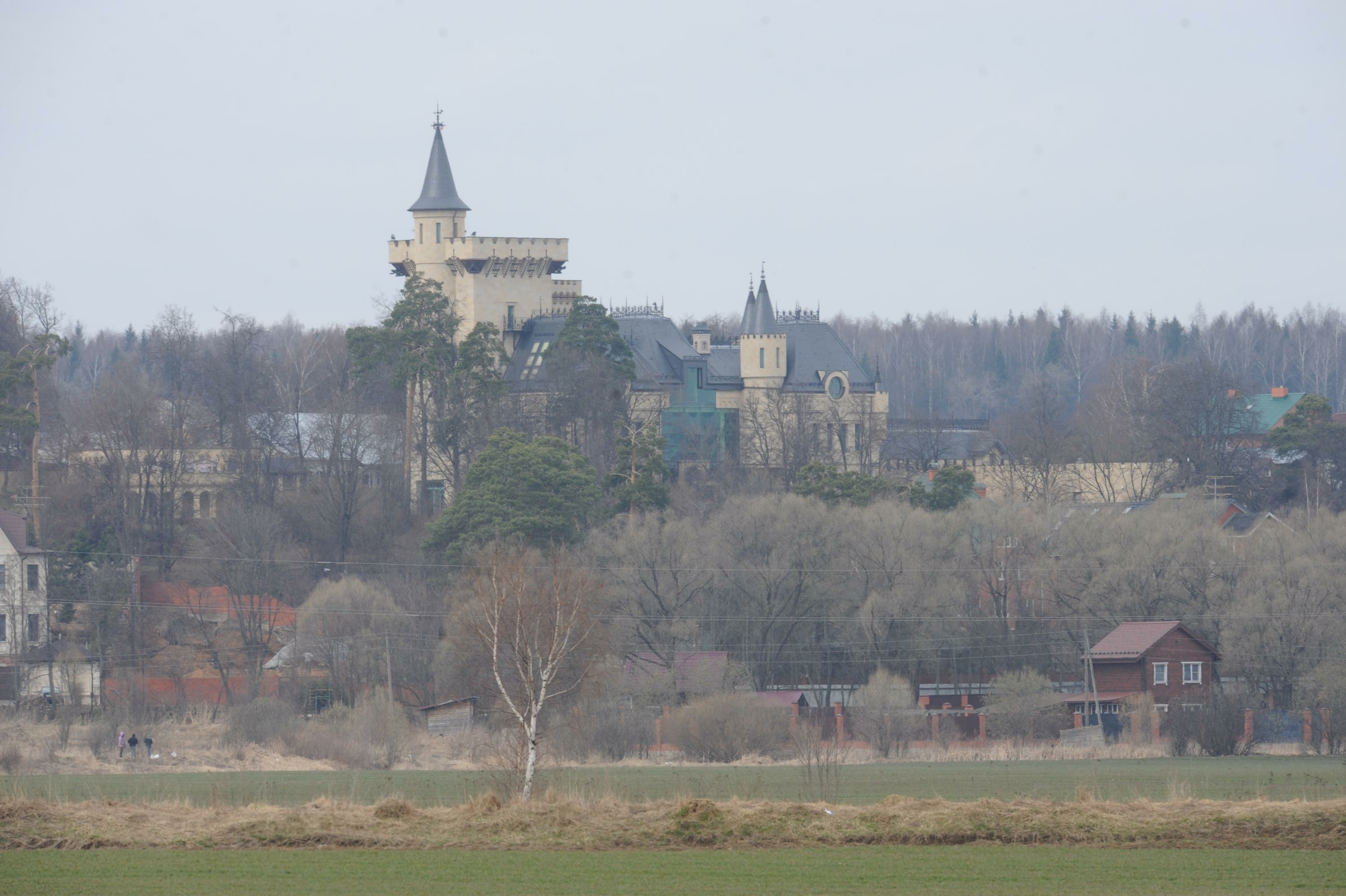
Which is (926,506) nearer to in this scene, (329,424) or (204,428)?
(329,424)

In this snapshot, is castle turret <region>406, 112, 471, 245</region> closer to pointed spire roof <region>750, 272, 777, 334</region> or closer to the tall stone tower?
the tall stone tower

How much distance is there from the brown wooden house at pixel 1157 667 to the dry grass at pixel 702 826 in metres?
30.0

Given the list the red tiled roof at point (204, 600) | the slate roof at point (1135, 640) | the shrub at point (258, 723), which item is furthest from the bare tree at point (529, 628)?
the red tiled roof at point (204, 600)

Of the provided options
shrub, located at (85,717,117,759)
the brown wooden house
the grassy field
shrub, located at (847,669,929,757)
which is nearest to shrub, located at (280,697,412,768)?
the grassy field

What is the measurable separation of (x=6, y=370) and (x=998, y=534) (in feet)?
128

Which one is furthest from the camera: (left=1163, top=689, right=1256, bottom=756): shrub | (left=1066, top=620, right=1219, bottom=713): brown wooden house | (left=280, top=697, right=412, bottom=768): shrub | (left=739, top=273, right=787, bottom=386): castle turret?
(left=739, top=273, right=787, bottom=386): castle turret

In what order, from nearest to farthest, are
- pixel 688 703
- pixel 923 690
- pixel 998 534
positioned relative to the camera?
pixel 688 703, pixel 923 690, pixel 998 534

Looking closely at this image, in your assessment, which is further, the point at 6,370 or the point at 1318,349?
the point at 1318,349

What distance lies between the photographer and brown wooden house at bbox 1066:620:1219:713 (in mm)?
→ 55906

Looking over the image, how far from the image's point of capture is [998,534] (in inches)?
2657

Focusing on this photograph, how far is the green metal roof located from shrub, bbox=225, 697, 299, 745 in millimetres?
57226

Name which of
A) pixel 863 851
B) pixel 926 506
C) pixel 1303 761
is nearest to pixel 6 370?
pixel 926 506

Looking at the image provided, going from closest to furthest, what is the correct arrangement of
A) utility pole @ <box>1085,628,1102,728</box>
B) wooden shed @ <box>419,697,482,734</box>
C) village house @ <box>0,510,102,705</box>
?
1. utility pole @ <box>1085,628,1102,728</box>
2. wooden shed @ <box>419,697,482,734</box>
3. village house @ <box>0,510,102,705</box>

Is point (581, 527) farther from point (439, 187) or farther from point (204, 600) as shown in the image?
point (439, 187)
